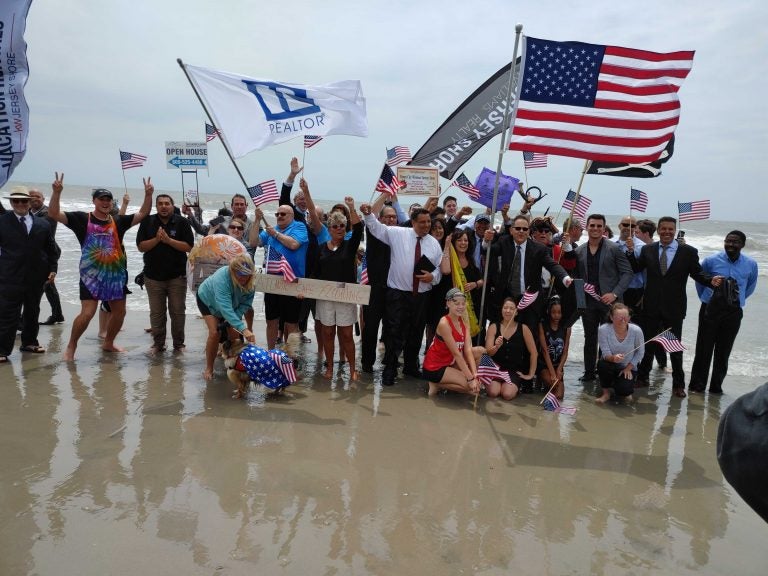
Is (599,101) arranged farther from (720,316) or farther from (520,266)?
(720,316)

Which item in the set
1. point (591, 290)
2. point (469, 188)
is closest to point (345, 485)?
point (591, 290)

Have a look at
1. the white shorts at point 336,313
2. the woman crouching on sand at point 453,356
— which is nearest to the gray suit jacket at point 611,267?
the woman crouching on sand at point 453,356

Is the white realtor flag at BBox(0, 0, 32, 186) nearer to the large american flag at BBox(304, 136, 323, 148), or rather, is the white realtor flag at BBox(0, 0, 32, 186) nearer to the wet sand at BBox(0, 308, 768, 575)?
the wet sand at BBox(0, 308, 768, 575)

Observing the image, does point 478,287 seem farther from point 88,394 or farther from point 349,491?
point 88,394

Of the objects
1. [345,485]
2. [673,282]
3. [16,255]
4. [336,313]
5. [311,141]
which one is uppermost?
[311,141]

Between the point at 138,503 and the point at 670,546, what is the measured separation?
3209mm

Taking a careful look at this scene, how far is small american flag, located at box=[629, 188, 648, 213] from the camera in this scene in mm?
9219

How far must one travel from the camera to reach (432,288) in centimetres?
662

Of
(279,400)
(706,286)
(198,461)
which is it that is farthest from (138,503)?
(706,286)

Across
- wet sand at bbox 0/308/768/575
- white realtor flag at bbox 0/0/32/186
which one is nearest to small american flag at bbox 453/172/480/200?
wet sand at bbox 0/308/768/575

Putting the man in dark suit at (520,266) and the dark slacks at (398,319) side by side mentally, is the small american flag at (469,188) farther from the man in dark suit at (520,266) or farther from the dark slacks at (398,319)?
the dark slacks at (398,319)

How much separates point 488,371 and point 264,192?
3.31 m

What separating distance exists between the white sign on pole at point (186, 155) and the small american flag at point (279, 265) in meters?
4.30

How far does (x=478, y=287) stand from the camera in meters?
6.55
